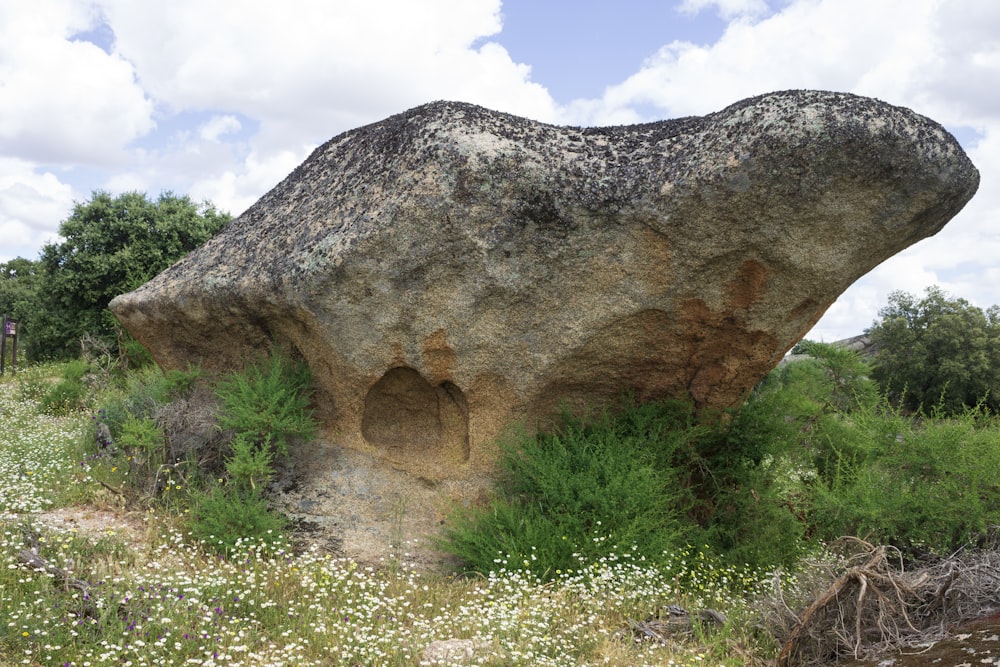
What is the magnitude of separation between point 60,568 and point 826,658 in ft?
18.2

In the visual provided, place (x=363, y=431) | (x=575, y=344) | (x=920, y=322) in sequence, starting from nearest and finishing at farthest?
(x=575, y=344) < (x=363, y=431) < (x=920, y=322)

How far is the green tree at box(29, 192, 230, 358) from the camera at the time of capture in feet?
66.1

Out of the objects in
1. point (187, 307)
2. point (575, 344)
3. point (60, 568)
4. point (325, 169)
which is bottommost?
point (60, 568)

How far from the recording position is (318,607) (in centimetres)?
585

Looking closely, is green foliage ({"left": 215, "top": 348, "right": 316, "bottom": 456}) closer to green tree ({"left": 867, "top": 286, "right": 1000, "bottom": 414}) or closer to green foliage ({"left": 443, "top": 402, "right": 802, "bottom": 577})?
green foliage ({"left": 443, "top": 402, "right": 802, "bottom": 577})

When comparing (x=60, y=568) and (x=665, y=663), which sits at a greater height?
(x=60, y=568)

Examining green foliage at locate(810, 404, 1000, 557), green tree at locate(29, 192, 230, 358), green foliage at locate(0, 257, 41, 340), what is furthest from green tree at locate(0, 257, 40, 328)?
green foliage at locate(810, 404, 1000, 557)

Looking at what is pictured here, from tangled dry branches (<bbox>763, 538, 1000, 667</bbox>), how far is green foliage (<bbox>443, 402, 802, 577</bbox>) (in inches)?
63.2

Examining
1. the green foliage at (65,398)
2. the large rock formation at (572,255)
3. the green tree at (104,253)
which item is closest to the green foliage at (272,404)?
the large rock formation at (572,255)

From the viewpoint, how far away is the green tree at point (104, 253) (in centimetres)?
2016

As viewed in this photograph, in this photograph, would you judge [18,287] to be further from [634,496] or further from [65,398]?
[634,496]

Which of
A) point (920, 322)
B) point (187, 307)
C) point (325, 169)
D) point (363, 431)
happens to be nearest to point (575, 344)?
point (363, 431)

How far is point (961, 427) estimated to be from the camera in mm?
7320

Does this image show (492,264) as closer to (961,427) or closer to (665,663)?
(665,663)
